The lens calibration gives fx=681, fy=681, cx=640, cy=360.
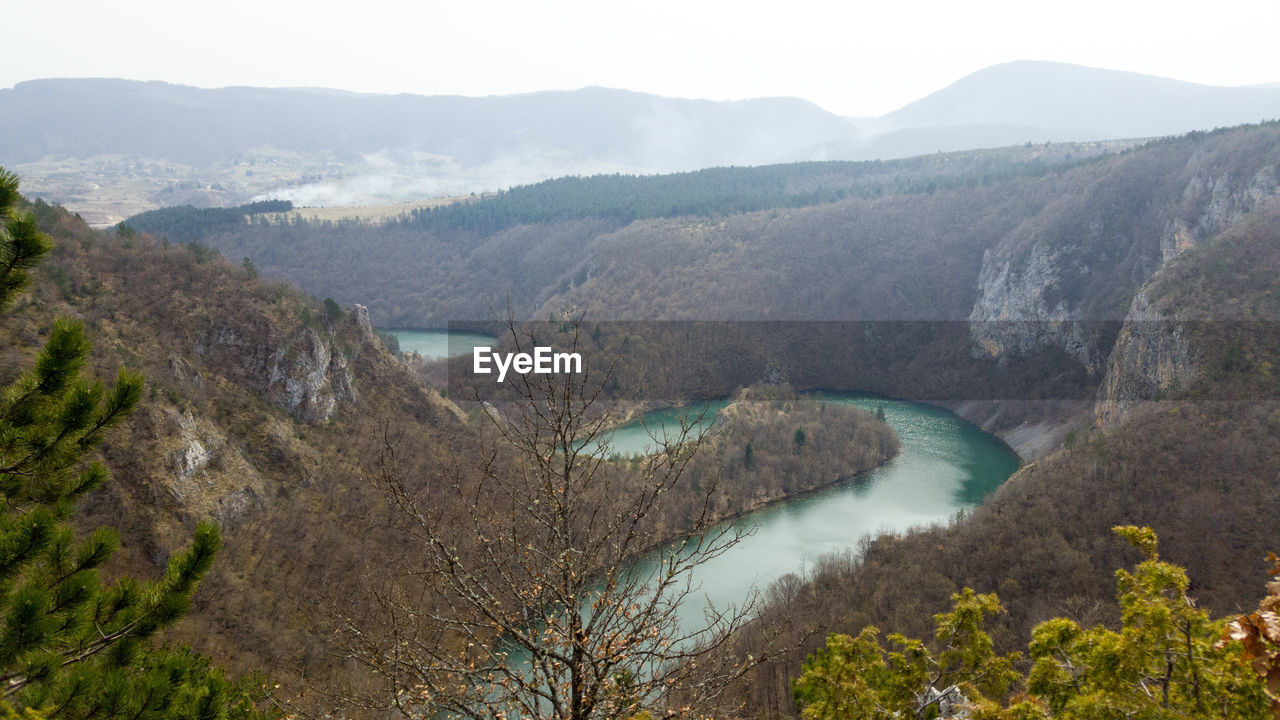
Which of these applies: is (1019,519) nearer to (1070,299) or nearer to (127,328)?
(127,328)

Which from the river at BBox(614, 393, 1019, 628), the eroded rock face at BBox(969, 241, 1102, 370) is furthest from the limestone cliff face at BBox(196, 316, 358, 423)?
the eroded rock face at BBox(969, 241, 1102, 370)

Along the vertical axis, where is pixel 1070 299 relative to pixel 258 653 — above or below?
above

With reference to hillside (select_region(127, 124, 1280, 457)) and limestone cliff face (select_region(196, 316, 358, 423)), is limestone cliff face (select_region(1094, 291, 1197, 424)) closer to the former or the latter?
hillside (select_region(127, 124, 1280, 457))

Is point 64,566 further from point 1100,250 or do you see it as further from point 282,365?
point 1100,250

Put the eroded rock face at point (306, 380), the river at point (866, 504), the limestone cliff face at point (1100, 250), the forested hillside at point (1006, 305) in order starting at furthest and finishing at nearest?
the limestone cliff face at point (1100, 250) < the river at point (866, 504) < the eroded rock face at point (306, 380) < the forested hillside at point (1006, 305)

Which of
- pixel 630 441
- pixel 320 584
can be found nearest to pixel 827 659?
pixel 320 584

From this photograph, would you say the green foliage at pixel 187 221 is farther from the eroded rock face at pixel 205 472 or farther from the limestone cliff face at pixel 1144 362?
the limestone cliff face at pixel 1144 362

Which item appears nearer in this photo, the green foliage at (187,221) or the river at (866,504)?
the river at (866,504)

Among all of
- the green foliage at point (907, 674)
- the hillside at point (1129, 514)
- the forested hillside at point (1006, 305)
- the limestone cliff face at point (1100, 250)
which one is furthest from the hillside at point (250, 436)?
the limestone cliff face at point (1100, 250)
